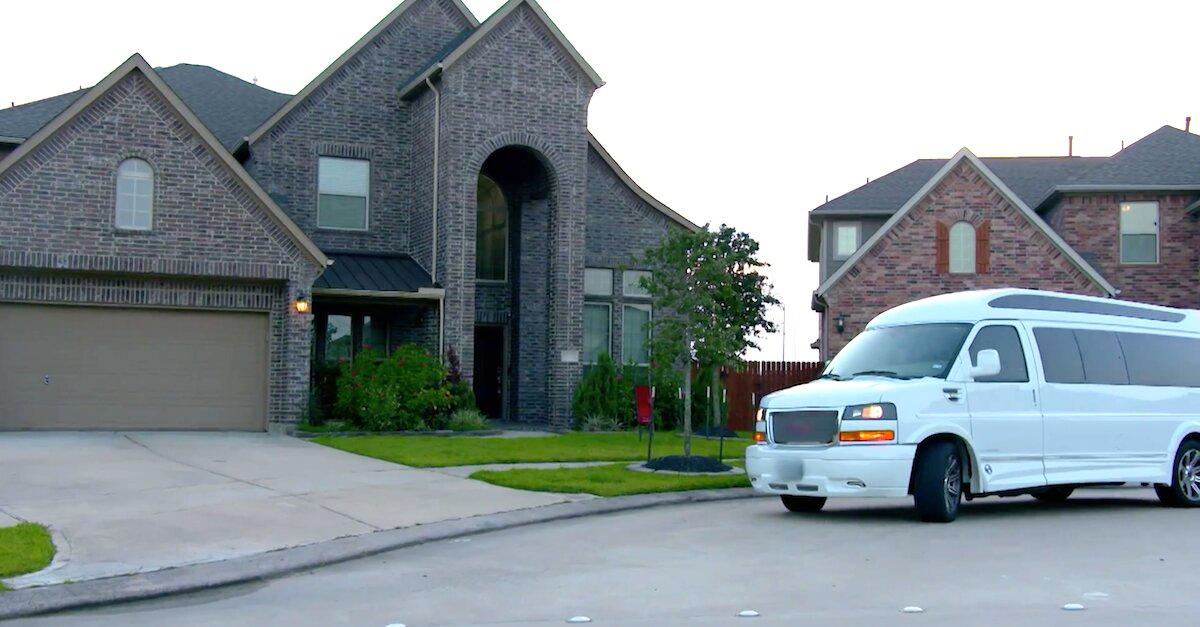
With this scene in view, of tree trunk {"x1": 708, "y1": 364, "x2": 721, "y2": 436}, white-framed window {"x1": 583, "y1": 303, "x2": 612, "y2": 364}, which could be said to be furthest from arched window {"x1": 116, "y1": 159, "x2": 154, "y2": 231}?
tree trunk {"x1": 708, "y1": 364, "x2": 721, "y2": 436}

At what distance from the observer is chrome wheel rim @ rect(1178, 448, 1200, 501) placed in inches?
605

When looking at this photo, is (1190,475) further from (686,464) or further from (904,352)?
(686,464)

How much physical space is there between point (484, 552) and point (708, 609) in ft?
10.6

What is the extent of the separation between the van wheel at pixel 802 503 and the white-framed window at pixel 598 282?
15.3 meters

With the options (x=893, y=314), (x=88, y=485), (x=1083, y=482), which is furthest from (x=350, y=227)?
(x=1083, y=482)

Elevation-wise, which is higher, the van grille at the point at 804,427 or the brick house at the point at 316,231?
the brick house at the point at 316,231

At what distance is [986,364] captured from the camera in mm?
13227

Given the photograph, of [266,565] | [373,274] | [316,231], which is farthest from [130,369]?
[266,565]

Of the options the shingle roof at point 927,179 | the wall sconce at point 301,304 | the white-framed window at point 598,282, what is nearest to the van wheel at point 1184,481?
the wall sconce at point 301,304

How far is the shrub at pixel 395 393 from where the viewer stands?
77.3 feet

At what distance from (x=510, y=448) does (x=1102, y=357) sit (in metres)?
9.38

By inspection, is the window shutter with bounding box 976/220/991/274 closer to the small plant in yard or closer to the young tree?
the small plant in yard

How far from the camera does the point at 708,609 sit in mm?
8914

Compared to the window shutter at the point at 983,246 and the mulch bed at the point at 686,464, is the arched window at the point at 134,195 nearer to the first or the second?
the mulch bed at the point at 686,464
